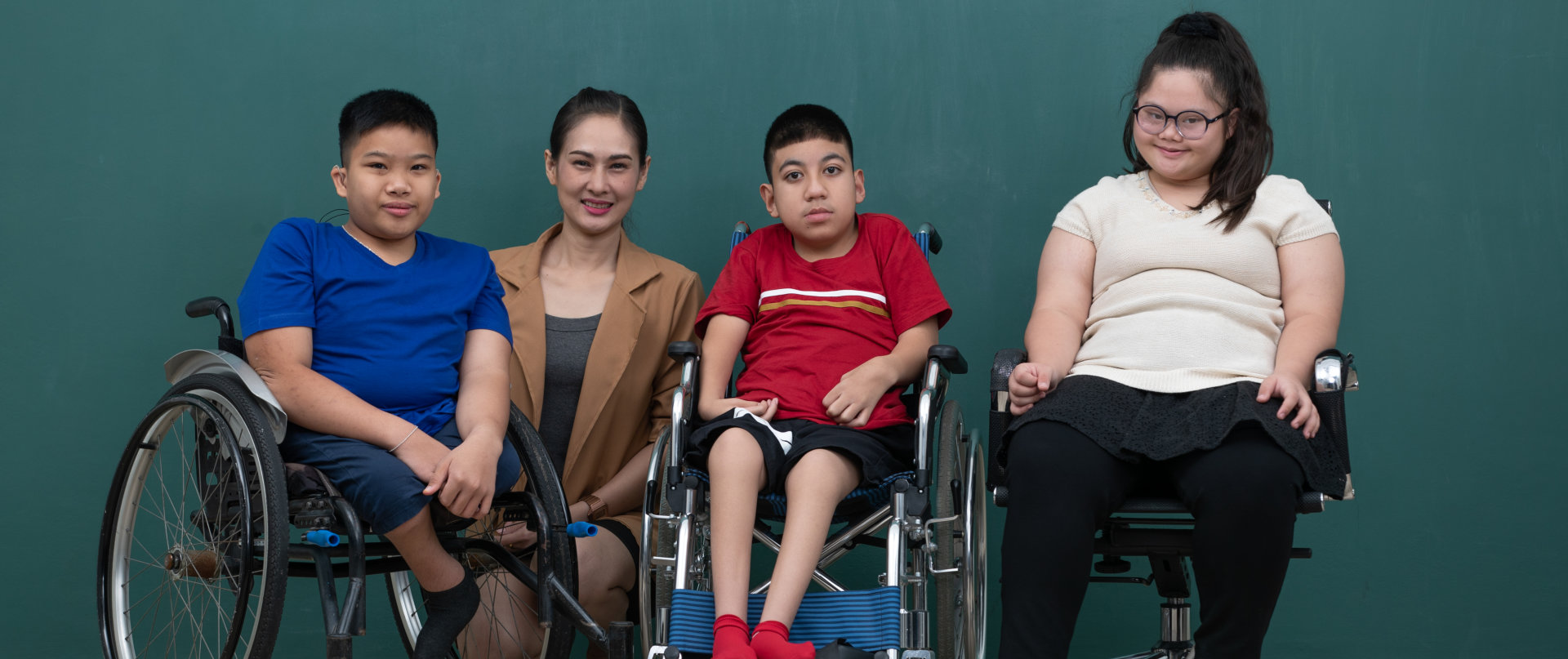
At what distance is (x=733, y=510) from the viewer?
1.97m

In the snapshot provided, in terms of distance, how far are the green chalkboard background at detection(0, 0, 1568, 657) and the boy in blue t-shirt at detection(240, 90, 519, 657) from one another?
2.57 feet

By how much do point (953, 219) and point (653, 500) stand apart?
118cm

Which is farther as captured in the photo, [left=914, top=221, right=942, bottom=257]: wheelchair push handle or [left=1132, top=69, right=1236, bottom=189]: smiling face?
[left=914, top=221, right=942, bottom=257]: wheelchair push handle

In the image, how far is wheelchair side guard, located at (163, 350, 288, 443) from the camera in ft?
6.14

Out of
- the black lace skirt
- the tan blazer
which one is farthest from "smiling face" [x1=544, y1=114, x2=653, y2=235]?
the black lace skirt

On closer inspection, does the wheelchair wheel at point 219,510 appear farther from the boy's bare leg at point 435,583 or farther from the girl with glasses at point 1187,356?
the girl with glasses at point 1187,356

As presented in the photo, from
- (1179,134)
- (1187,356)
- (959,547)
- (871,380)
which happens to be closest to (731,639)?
(871,380)

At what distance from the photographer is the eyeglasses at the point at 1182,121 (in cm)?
221

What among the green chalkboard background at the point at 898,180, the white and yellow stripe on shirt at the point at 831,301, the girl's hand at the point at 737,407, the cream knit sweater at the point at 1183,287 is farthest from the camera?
the green chalkboard background at the point at 898,180

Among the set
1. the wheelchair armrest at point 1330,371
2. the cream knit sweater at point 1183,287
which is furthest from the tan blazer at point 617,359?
the wheelchair armrest at point 1330,371

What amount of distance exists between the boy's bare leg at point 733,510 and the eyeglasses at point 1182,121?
3.23 feet

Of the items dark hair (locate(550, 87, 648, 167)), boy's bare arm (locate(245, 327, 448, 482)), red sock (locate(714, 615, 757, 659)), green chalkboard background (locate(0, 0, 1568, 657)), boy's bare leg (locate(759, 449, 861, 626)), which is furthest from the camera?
green chalkboard background (locate(0, 0, 1568, 657))

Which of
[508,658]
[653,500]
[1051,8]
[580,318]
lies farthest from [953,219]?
[508,658]

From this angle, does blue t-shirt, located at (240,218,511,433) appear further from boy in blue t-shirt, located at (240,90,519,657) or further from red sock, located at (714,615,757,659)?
red sock, located at (714,615,757,659)
